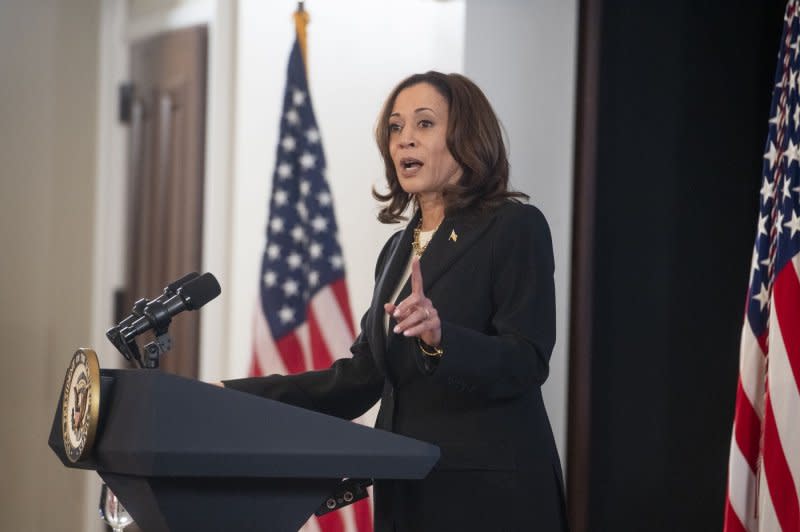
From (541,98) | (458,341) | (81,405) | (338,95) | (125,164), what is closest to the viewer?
(81,405)

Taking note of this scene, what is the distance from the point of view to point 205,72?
4.62 metres

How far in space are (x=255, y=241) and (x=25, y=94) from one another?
1.33m

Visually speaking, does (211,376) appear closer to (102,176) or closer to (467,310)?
(102,176)

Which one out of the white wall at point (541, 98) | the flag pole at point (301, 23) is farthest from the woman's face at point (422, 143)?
the flag pole at point (301, 23)

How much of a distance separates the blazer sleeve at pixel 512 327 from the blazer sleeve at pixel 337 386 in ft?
0.98

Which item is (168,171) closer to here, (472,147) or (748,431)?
(748,431)

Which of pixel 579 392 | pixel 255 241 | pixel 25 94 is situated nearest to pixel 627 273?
pixel 579 392

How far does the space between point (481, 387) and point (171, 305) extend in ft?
1.55

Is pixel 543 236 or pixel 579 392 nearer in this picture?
pixel 543 236

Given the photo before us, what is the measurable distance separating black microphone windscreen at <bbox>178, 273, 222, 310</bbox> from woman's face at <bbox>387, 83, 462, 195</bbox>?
44 cm

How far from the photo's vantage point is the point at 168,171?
488cm

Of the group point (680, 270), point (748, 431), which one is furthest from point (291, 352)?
point (748, 431)

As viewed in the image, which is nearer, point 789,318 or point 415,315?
point 415,315

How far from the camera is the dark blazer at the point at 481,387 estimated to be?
160cm
